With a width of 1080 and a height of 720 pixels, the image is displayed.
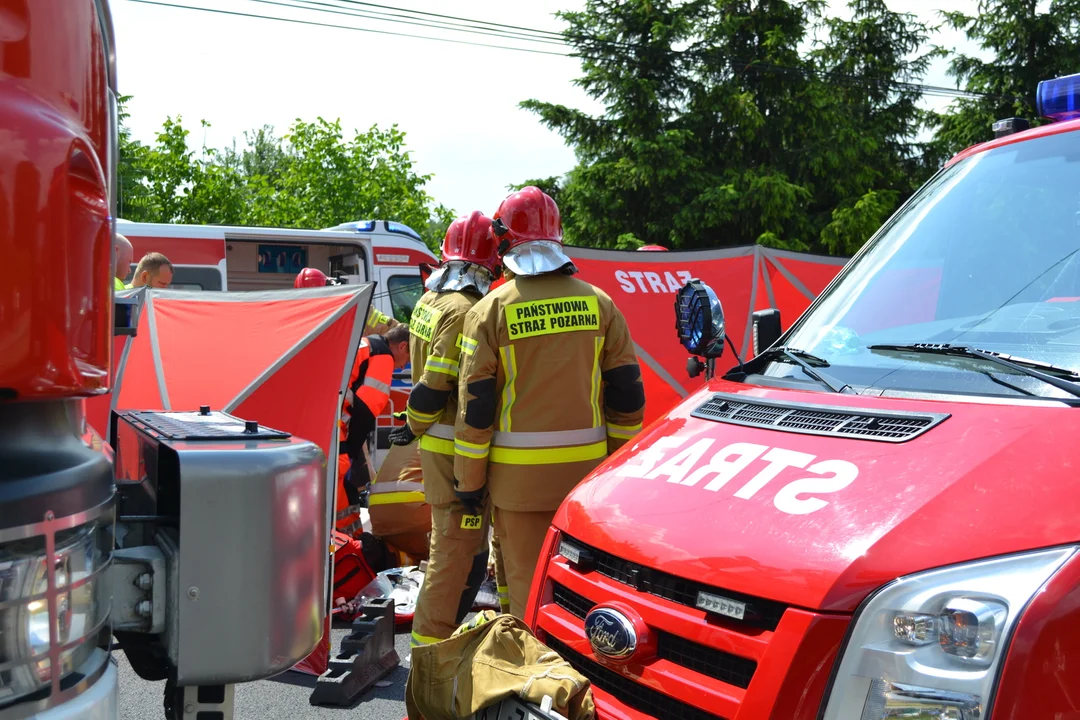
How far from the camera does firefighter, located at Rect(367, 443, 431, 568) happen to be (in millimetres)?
6172

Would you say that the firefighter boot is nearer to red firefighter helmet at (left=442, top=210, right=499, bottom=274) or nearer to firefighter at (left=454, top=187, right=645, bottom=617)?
firefighter at (left=454, top=187, right=645, bottom=617)

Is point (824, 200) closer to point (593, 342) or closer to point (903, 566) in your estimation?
point (593, 342)

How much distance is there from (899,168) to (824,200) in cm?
276

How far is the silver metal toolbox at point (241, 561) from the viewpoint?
1.85m

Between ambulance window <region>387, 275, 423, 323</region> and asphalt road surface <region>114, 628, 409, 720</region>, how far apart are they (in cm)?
835

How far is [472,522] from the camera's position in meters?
4.69

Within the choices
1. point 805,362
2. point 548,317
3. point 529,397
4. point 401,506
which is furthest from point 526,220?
point 401,506

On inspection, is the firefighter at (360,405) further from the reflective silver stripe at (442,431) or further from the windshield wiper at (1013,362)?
the windshield wiper at (1013,362)

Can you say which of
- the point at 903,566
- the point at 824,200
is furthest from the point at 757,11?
the point at 903,566

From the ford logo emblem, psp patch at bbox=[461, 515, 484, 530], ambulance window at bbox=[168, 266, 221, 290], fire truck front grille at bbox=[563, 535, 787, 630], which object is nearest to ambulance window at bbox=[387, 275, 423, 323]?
ambulance window at bbox=[168, 266, 221, 290]

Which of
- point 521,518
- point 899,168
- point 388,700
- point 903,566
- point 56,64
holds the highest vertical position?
point 899,168

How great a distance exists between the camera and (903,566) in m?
1.94

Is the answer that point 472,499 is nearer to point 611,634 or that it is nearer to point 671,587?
point 611,634

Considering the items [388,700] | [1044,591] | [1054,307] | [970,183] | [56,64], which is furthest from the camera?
[388,700]
